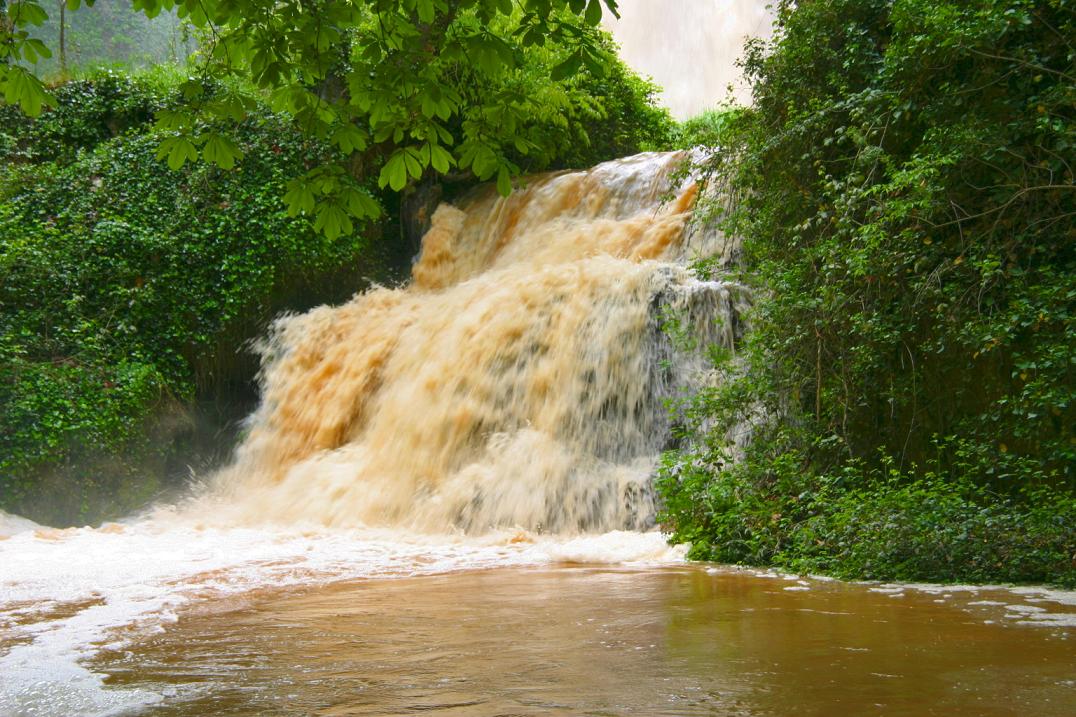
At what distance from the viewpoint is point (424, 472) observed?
30.2 ft

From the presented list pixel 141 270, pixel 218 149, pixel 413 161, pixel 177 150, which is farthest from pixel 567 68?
pixel 141 270

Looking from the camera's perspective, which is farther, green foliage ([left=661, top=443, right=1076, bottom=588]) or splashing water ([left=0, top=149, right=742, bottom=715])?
splashing water ([left=0, top=149, right=742, bottom=715])

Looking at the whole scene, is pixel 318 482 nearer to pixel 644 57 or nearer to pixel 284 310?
pixel 284 310

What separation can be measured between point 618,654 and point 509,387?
648 cm

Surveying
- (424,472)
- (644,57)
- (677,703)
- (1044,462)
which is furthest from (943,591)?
(644,57)

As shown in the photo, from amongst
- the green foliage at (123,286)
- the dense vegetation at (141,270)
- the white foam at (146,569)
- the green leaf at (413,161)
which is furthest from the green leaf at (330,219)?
the green foliage at (123,286)

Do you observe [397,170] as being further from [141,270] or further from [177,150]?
[141,270]

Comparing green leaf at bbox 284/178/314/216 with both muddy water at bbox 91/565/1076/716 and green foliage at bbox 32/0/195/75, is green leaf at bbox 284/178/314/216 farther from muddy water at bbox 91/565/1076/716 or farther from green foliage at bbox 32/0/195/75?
green foliage at bbox 32/0/195/75

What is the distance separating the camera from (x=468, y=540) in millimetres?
7844

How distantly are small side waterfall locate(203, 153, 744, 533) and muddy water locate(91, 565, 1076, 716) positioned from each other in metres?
3.52

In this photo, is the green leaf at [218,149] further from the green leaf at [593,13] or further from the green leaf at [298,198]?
the green leaf at [593,13]

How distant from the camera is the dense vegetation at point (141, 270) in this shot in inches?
432

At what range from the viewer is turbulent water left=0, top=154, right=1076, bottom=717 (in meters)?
2.67

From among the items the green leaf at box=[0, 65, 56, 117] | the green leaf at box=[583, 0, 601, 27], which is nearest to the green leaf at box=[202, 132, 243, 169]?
the green leaf at box=[0, 65, 56, 117]
